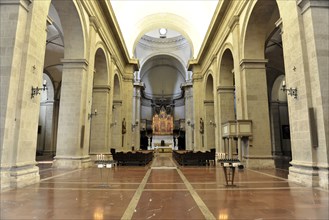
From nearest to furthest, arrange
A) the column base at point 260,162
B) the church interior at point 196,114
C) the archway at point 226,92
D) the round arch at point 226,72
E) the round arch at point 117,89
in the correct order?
the church interior at point 196,114 → the column base at point 260,162 → the round arch at point 226,72 → the archway at point 226,92 → the round arch at point 117,89

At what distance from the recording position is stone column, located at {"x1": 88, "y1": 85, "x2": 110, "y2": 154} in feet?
51.2

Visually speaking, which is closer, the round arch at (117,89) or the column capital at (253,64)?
the column capital at (253,64)

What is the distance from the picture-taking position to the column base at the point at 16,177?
5789mm

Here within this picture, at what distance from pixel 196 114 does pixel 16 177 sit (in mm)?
18800

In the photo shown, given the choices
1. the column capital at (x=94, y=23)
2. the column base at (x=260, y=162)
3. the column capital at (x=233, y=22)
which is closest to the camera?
the column base at (x=260, y=162)

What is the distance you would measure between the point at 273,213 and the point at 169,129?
34789 millimetres

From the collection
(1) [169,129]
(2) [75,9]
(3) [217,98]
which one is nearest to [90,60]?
(2) [75,9]

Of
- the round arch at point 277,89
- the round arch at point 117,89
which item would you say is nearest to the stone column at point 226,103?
the round arch at point 277,89

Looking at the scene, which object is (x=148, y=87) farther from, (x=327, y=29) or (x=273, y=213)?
(x=273, y=213)

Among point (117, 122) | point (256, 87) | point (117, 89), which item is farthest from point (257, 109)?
point (117, 89)

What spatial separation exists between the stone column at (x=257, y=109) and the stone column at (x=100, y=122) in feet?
29.5

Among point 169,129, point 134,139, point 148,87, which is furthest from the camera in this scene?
point 148,87

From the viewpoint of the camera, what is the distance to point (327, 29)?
21.6ft

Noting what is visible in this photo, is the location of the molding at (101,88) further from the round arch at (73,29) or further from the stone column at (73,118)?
the round arch at (73,29)
